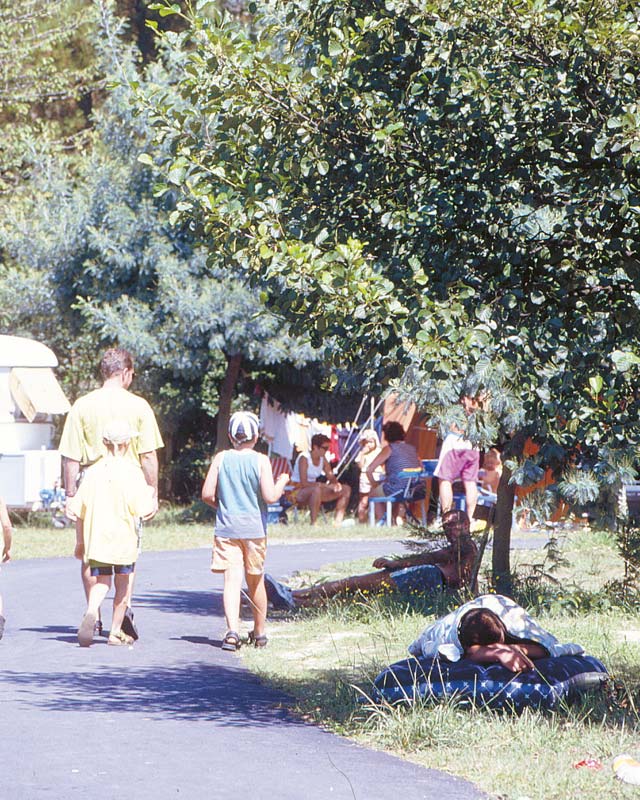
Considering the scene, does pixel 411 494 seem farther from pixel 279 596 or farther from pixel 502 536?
pixel 279 596

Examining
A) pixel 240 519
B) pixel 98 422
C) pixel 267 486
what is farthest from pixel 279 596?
pixel 98 422

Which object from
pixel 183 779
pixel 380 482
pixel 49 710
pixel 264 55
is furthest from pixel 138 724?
pixel 380 482

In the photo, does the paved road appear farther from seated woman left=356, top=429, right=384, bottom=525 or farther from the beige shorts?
seated woman left=356, top=429, right=384, bottom=525

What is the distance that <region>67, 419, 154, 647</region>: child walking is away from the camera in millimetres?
9133

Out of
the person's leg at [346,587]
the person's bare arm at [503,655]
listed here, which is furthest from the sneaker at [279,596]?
the person's bare arm at [503,655]

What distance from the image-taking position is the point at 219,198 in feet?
20.5

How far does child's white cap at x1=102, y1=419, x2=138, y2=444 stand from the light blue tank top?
2.34ft

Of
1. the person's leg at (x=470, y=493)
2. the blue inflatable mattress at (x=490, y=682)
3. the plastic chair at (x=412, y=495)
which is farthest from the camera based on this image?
the plastic chair at (x=412, y=495)

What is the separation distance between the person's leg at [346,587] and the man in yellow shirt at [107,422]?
2.50m

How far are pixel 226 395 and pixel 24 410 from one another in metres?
3.30

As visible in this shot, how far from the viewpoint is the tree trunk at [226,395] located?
72.7ft

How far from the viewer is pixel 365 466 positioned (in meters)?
22.3

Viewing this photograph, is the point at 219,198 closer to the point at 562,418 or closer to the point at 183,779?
the point at 562,418

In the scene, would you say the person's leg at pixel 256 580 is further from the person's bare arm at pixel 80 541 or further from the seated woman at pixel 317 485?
the seated woman at pixel 317 485
